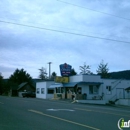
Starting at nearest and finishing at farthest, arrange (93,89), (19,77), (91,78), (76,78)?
(91,78)
(93,89)
(76,78)
(19,77)

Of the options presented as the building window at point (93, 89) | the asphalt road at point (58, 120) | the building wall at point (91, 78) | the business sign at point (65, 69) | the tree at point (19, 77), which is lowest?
the asphalt road at point (58, 120)

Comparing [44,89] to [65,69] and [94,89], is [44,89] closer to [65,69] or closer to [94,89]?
[65,69]

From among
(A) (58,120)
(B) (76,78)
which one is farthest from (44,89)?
(A) (58,120)

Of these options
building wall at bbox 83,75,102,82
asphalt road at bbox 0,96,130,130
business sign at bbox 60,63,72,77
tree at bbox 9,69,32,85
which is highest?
tree at bbox 9,69,32,85

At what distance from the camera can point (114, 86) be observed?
51938 mm

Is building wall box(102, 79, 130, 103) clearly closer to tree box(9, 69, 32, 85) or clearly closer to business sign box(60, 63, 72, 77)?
business sign box(60, 63, 72, 77)

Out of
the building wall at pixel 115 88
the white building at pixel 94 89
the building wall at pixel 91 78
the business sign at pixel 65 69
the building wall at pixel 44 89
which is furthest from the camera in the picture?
the building wall at pixel 44 89

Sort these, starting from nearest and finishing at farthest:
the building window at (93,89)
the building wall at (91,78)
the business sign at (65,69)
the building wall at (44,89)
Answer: the building wall at (91,78) → the building window at (93,89) → the business sign at (65,69) → the building wall at (44,89)

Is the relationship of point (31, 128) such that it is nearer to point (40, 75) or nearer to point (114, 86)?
point (114, 86)

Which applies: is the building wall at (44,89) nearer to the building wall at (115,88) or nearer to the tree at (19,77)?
the building wall at (115,88)

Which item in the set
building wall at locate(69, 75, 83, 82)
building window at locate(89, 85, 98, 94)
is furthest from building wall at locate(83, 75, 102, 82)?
building window at locate(89, 85, 98, 94)

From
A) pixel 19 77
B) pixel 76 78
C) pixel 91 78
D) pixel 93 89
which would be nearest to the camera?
pixel 91 78

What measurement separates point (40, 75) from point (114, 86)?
71.3 m

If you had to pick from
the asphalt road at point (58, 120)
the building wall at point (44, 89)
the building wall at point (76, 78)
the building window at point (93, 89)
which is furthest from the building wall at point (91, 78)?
the asphalt road at point (58, 120)
